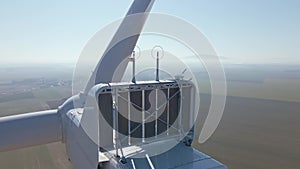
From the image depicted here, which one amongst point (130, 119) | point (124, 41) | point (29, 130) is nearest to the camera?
point (130, 119)

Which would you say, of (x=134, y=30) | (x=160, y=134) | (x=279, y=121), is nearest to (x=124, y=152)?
(x=160, y=134)

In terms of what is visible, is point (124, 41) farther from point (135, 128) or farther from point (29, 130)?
point (29, 130)

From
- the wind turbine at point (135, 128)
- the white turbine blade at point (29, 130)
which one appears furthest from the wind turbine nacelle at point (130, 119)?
the white turbine blade at point (29, 130)

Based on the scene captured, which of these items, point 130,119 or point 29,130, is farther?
point 29,130

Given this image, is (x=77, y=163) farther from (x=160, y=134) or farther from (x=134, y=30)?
(x=134, y=30)

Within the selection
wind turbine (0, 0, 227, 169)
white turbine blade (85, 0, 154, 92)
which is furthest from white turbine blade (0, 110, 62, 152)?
white turbine blade (85, 0, 154, 92)

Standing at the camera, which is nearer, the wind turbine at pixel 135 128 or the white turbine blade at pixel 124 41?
the wind turbine at pixel 135 128

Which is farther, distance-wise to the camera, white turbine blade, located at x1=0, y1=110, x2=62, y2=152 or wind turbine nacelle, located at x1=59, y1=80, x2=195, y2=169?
white turbine blade, located at x1=0, y1=110, x2=62, y2=152

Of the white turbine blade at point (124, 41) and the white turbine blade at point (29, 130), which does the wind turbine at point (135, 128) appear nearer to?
the white turbine blade at point (29, 130)

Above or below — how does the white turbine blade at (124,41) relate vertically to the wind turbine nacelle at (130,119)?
above

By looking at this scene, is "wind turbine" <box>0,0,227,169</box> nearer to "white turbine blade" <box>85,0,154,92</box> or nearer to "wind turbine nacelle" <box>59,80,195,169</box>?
"wind turbine nacelle" <box>59,80,195,169</box>

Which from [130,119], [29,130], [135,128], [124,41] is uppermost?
[124,41]

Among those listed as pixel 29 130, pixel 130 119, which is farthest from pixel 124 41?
pixel 29 130
